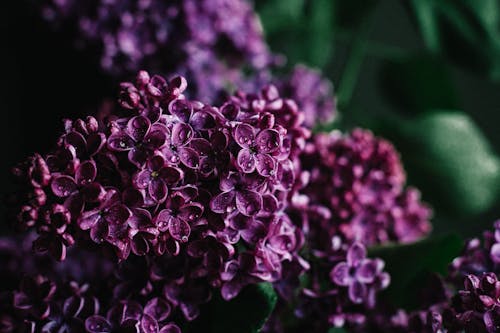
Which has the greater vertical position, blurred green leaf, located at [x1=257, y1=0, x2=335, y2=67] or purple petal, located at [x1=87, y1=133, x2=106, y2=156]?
purple petal, located at [x1=87, y1=133, x2=106, y2=156]

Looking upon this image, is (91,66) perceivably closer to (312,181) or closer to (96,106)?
(96,106)

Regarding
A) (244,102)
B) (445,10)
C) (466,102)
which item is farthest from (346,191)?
(466,102)

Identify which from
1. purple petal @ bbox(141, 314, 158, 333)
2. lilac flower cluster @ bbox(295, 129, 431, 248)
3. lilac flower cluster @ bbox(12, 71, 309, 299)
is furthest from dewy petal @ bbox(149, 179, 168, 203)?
lilac flower cluster @ bbox(295, 129, 431, 248)

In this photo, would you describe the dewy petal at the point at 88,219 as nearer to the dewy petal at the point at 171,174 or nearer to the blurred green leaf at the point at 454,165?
the dewy petal at the point at 171,174

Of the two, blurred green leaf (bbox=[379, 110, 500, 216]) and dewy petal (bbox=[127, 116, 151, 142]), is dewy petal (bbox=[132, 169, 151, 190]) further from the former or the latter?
blurred green leaf (bbox=[379, 110, 500, 216])

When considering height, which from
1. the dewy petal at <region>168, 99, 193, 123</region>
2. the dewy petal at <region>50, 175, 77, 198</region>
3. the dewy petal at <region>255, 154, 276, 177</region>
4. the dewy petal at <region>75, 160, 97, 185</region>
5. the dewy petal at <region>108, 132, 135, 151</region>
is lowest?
the dewy petal at <region>50, 175, 77, 198</region>

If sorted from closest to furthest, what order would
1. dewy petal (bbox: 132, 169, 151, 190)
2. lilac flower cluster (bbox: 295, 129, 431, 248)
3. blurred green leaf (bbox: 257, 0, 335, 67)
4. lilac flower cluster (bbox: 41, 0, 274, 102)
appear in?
dewy petal (bbox: 132, 169, 151, 190) < lilac flower cluster (bbox: 295, 129, 431, 248) < lilac flower cluster (bbox: 41, 0, 274, 102) < blurred green leaf (bbox: 257, 0, 335, 67)

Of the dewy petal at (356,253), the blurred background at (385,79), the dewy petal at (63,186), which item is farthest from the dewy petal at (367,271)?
the blurred background at (385,79)
